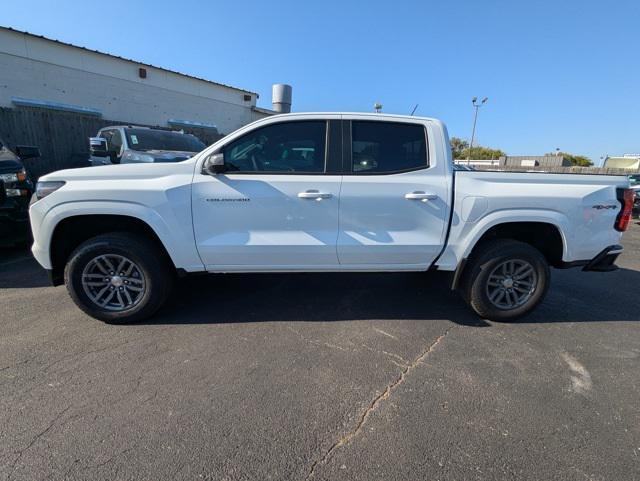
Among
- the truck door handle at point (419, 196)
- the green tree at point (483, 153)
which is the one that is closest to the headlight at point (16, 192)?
the truck door handle at point (419, 196)

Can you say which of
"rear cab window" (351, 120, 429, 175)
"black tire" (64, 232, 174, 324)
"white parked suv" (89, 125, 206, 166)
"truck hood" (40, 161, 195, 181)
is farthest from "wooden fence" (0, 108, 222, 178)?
"rear cab window" (351, 120, 429, 175)

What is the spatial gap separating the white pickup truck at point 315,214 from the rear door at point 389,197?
0.03 ft

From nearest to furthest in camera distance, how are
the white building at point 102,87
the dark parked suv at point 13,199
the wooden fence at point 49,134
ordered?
the dark parked suv at point 13,199 → the wooden fence at point 49,134 → the white building at point 102,87

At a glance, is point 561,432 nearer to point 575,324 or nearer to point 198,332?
point 575,324

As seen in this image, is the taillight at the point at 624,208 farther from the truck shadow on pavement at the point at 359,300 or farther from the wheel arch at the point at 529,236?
the truck shadow on pavement at the point at 359,300

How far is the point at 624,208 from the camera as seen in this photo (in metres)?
3.42

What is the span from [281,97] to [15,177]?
209 inches

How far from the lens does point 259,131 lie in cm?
328

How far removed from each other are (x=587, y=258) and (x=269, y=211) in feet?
10.3

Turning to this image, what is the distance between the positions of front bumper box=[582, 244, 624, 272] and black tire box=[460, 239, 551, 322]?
0.49 metres

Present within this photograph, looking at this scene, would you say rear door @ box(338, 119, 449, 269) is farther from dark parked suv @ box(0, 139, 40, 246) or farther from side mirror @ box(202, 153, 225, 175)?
dark parked suv @ box(0, 139, 40, 246)

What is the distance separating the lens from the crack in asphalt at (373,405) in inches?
75.8

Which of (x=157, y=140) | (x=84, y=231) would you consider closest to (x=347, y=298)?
(x=84, y=231)

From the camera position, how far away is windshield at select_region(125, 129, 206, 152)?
7.69 m
